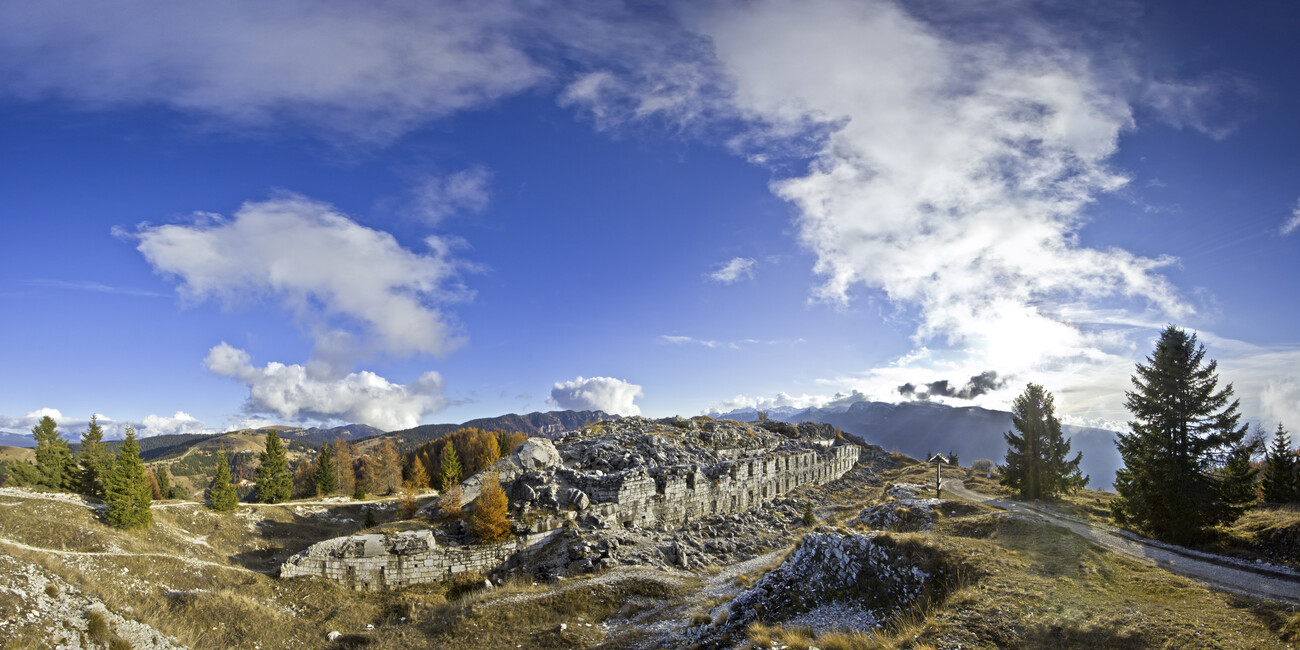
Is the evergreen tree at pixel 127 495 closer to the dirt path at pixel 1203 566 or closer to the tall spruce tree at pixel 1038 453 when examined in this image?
the dirt path at pixel 1203 566

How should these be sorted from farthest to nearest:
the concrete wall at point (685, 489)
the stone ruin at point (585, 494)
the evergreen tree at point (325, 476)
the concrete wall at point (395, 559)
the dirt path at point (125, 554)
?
the evergreen tree at point (325, 476), the concrete wall at point (685, 489), the stone ruin at point (585, 494), the concrete wall at point (395, 559), the dirt path at point (125, 554)

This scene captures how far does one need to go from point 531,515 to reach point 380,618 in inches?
372

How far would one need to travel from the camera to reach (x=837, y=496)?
2235 inches

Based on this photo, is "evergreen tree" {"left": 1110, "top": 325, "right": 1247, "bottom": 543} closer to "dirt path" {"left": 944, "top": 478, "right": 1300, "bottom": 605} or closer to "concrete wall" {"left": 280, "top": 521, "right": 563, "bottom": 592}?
"dirt path" {"left": 944, "top": 478, "right": 1300, "bottom": 605}

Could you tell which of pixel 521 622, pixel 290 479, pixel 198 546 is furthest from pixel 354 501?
pixel 521 622

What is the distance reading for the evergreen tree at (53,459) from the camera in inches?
1499

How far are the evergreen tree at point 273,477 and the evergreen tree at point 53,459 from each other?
15.8 metres

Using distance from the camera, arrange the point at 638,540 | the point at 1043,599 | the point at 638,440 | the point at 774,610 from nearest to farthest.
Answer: the point at 1043,599 < the point at 774,610 < the point at 638,540 < the point at 638,440

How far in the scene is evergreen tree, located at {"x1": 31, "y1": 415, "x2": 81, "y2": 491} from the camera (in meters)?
38.1

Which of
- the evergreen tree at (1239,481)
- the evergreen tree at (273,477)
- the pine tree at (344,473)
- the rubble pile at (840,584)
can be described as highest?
the evergreen tree at (1239,481)

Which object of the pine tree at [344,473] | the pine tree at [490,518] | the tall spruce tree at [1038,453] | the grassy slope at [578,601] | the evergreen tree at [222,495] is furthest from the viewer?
the pine tree at [344,473]

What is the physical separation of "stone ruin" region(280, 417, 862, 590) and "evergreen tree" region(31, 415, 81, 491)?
28.1m

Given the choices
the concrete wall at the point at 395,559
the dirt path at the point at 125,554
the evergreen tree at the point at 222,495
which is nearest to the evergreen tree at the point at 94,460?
the evergreen tree at the point at 222,495

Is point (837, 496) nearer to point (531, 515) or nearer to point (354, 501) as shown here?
point (531, 515)
